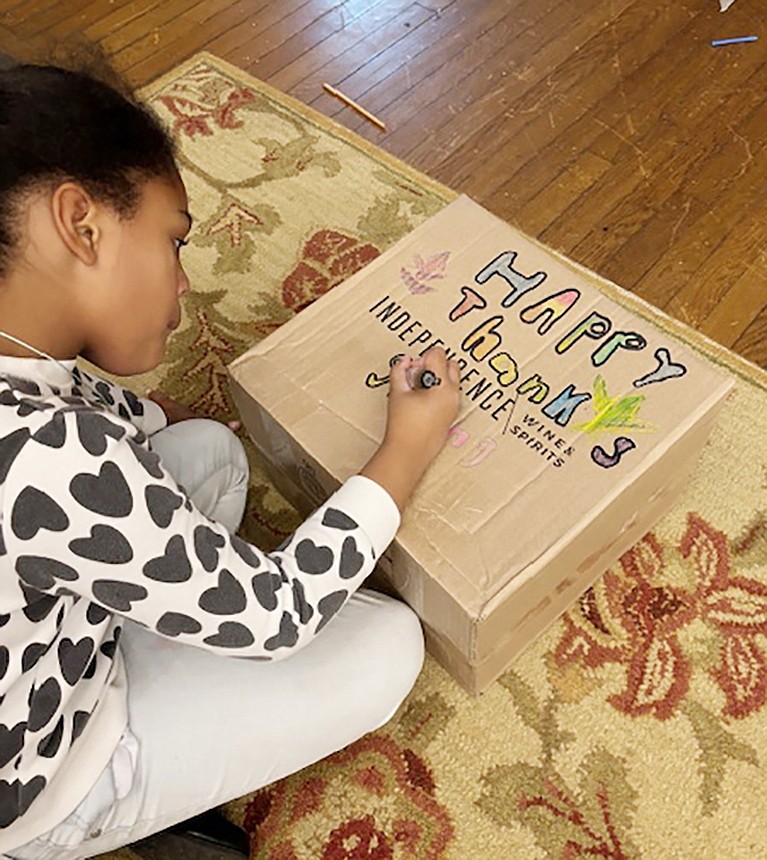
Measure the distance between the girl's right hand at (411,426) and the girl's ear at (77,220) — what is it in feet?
0.95

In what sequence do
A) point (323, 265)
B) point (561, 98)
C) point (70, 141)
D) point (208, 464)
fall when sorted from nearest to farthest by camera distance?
1. point (70, 141)
2. point (208, 464)
3. point (323, 265)
4. point (561, 98)

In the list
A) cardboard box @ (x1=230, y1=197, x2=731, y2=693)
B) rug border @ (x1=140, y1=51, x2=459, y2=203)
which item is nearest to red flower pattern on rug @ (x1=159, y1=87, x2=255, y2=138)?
rug border @ (x1=140, y1=51, x2=459, y2=203)

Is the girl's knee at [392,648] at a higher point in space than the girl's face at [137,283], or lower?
lower

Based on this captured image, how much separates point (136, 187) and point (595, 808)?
2.34 feet

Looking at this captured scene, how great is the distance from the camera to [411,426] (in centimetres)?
78

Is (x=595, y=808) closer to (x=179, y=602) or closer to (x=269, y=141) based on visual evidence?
(x=179, y=602)

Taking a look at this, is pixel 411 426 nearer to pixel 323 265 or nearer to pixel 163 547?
pixel 163 547

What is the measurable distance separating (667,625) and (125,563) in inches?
24.9

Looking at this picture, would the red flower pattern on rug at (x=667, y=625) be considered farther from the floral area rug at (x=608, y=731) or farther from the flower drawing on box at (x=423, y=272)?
the flower drawing on box at (x=423, y=272)

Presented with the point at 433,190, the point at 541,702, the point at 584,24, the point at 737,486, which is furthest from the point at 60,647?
the point at 584,24

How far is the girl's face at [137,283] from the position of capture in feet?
2.04

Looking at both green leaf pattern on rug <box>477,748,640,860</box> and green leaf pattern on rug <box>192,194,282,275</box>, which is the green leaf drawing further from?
green leaf pattern on rug <box>192,194,282,275</box>

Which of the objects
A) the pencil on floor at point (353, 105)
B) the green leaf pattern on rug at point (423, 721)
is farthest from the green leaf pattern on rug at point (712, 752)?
the pencil on floor at point (353, 105)

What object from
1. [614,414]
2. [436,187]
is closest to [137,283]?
[614,414]
